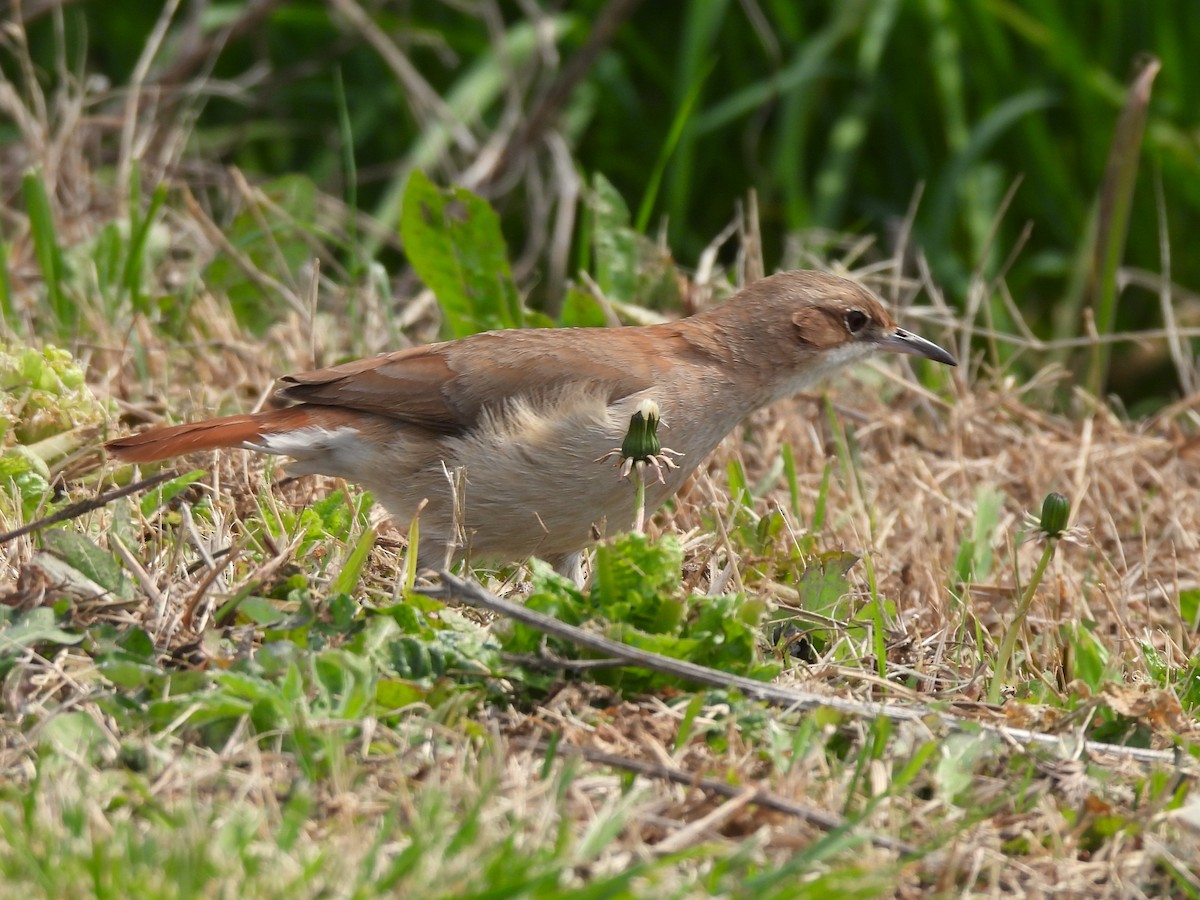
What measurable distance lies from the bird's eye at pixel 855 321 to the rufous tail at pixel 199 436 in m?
1.57

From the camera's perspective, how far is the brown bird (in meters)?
4.04

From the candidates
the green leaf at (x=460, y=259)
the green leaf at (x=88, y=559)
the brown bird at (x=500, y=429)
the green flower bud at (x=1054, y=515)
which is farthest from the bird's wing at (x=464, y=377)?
the green flower bud at (x=1054, y=515)

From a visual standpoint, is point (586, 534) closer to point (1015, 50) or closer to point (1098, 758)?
point (1098, 758)

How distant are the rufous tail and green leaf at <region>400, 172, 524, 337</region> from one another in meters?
1.30

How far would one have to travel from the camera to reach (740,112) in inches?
306

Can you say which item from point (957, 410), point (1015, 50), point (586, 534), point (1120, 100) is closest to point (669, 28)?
point (1015, 50)

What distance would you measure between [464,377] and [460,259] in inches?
49.4

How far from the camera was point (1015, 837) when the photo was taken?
9.02ft

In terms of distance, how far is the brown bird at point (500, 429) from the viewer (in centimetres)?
404

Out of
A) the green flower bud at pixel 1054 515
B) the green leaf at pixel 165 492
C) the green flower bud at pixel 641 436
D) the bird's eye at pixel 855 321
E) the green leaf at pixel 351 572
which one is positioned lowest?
the green leaf at pixel 165 492

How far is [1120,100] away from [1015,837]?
18.3ft

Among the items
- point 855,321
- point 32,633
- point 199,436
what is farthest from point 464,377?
point 32,633

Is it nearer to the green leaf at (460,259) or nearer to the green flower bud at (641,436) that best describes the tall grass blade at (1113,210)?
the green leaf at (460,259)

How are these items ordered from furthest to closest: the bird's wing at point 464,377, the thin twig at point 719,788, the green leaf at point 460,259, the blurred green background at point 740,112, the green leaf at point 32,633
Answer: the blurred green background at point 740,112 < the green leaf at point 460,259 < the bird's wing at point 464,377 < the green leaf at point 32,633 < the thin twig at point 719,788
